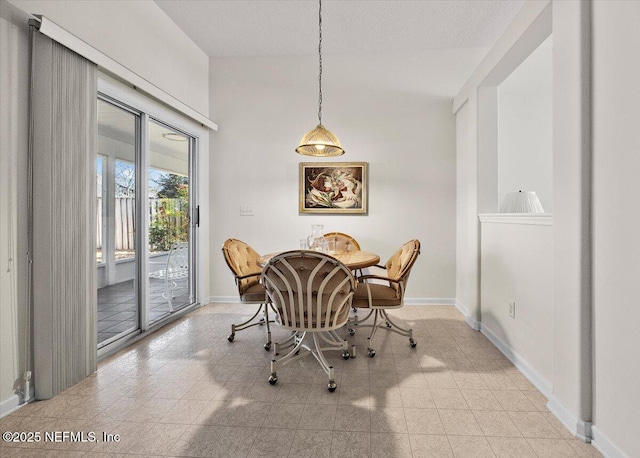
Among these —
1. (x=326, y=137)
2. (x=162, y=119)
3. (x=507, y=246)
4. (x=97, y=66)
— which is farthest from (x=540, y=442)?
(x=162, y=119)

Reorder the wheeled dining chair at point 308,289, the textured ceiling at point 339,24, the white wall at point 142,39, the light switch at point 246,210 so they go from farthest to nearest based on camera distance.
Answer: the light switch at point 246,210 → the textured ceiling at point 339,24 → the white wall at point 142,39 → the wheeled dining chair at point 308,289

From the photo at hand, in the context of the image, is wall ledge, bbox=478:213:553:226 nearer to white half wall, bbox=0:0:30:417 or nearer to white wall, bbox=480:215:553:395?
white wall, bbox=480:215:553:395

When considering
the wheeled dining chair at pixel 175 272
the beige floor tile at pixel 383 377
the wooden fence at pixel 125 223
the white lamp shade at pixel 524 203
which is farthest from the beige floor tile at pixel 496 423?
the wheeled dining chair at pixel 175 272

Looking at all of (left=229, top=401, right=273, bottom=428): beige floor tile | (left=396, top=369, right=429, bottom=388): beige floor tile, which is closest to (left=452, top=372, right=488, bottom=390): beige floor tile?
(left=396, top=369, right=429, bottom=388): beige floor tile

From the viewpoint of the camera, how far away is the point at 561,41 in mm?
1937

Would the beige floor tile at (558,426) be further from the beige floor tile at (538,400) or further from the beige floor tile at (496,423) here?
the beige floor tile at (496,423)

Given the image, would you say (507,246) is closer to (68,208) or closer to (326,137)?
(326,137)

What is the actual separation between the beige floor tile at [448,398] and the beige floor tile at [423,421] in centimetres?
10

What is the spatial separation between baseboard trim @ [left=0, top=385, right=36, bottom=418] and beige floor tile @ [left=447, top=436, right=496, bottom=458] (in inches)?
92.9

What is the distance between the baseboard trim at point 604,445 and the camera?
1524 millimetres

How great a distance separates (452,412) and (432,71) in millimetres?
3876

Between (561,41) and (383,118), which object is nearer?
(561,41)

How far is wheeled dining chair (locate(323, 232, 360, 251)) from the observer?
3.99 meters

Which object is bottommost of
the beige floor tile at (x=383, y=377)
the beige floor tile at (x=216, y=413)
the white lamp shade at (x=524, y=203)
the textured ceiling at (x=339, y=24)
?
the beige floor tile at (x=216, y=413)
